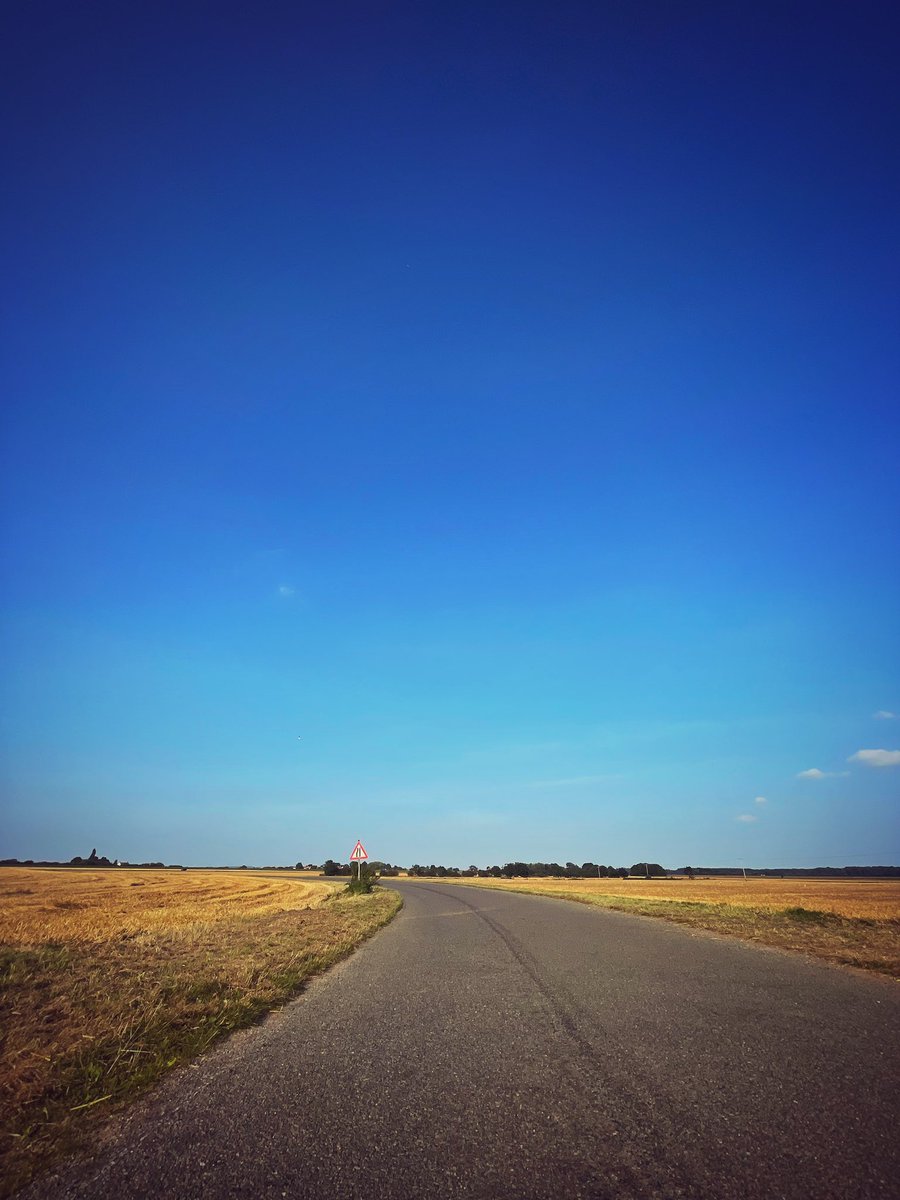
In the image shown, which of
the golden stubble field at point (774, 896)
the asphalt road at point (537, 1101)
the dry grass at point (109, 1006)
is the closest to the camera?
the asphalt road at point (537, 1101)

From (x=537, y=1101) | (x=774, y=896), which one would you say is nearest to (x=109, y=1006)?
(x=537, y=1101)

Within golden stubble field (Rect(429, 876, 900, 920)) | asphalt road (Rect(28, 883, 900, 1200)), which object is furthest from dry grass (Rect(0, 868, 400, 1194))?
golden stubble field (Rect(429, 876, 900, 920))

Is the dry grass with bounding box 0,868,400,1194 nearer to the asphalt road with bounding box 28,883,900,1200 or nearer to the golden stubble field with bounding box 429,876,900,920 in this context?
the asphalt road with bounding box 28,883,900,1200

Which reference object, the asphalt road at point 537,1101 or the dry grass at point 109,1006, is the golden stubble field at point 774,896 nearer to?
the asphalt road at point 537,1101

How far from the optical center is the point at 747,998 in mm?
7805

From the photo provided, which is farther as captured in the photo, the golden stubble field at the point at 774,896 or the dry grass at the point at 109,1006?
the golden stubble field at the point at 774,896

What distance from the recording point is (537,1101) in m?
4.48

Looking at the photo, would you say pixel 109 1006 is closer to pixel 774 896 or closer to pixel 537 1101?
pixel 537 1101

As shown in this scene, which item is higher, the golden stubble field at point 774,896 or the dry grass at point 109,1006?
the golden stubble field at point 774,896

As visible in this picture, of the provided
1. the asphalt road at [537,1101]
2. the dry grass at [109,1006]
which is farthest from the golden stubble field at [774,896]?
the dry grass at [109,1006]

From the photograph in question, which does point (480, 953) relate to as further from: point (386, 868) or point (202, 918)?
point (386, 868)

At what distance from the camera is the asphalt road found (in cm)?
340

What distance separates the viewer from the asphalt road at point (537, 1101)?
11.2ft

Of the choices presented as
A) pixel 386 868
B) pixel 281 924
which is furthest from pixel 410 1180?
pixel 386 868
